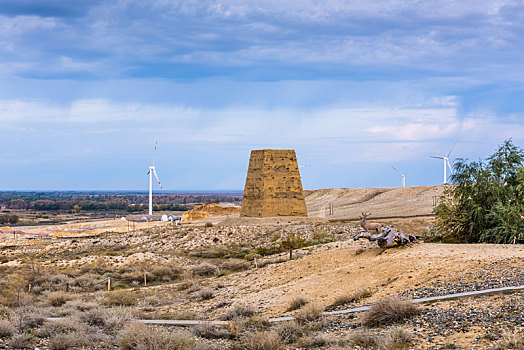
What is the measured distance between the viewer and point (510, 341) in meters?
7.91

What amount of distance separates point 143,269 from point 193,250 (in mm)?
8247

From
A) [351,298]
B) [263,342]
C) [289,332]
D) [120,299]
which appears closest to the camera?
[263,342]

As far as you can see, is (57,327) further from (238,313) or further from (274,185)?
(274,185)

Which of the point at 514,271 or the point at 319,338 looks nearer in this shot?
the point at 319,338

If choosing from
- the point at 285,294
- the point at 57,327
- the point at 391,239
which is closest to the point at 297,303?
the point at 285,294

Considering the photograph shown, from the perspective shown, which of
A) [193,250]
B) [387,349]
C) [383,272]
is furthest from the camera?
[193,250]

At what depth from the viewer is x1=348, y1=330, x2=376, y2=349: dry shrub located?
8.99 meters

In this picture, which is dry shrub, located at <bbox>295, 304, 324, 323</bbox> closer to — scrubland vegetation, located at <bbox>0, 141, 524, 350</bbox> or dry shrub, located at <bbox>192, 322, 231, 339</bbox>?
scrubland vegetation, located at <bbox>0, 141, 524, 350</bbox>

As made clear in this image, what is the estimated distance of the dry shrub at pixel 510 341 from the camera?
7814 mm

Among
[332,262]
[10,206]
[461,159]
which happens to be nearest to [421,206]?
[461,159]

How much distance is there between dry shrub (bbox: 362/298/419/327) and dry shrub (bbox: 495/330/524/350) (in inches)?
86.5

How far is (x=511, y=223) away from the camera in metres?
18.1

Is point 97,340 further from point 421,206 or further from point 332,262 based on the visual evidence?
point 421,206

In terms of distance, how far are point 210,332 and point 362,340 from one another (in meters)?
3.85
